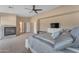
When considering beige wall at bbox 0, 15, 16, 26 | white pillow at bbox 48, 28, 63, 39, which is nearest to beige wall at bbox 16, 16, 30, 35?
beige wall at bbox 0, 15, 16, 26

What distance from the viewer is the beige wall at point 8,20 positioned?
4.84 ft

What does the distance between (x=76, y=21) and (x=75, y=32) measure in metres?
1.20

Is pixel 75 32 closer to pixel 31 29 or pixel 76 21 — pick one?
pixel 31 29

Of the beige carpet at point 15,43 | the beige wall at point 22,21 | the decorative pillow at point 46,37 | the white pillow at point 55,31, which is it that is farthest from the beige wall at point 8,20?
the white pillow at point 55,31

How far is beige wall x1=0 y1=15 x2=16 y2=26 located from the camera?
1.47 meters

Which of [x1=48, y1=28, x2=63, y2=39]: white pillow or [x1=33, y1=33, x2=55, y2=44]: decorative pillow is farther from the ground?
[x1=48, y1=28, x2=63, y2=39]: white pillow

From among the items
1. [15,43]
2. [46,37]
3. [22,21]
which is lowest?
[15,43]

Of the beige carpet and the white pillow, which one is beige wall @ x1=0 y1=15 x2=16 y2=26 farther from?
the white pillow

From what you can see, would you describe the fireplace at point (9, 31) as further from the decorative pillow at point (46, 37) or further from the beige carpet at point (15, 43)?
the decorative pillow at point (46, 37)

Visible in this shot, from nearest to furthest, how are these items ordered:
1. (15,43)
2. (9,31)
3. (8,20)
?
(8,20) → (9,31) → (15,43)

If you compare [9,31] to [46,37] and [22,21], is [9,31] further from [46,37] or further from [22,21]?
[46,37]

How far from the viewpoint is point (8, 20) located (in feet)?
5.20

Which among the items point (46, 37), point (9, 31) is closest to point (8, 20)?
point (9, 31)
